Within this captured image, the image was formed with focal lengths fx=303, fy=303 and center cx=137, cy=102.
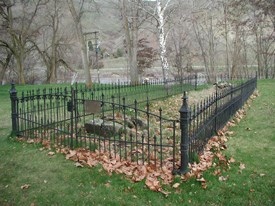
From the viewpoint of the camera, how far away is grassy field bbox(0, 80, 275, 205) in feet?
13.9

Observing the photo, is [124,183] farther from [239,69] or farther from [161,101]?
[239,69]

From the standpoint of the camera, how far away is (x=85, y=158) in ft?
18.2

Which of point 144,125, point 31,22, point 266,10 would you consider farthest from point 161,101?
point 31,22

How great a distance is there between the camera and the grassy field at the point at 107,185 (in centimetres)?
423

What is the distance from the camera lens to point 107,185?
4.62 metres

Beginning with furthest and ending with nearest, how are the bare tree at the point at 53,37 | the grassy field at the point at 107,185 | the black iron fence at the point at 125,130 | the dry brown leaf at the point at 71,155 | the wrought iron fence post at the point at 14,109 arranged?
the bare tree at the point at 53,37 < the wrought iron fence post at the point at 14,109 < the dry brown leaf at the point at 71,155 < the black iron fence at the point at 125,130 < the grassy field at the point at 107,185

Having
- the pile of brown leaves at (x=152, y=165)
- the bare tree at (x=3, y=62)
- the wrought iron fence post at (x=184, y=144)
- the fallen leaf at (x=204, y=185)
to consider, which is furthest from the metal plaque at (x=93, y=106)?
the bare tree at (x=3, y=62)

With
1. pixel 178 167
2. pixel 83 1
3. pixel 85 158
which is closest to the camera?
pixel 178 167

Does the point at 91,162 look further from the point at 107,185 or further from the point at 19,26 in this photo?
the point at 19,26

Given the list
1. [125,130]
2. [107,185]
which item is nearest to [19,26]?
[125,130]

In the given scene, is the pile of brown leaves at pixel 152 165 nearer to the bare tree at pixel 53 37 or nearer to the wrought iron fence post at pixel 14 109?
the wrought iron fence post at pixel 14 109

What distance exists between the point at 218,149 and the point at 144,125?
2439mm

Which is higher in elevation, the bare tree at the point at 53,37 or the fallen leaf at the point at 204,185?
the bare tree at the point at 53,37

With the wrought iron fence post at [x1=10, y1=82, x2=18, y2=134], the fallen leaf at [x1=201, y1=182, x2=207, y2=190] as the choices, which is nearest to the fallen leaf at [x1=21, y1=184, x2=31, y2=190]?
the fallen leaf at [x1=201, y1=182, x2=207, y2=190]
